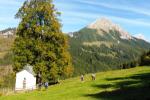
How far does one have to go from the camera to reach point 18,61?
8775cm

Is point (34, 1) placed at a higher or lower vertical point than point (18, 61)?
higher

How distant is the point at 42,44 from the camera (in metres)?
86.9

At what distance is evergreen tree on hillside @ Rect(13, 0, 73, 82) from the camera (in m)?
86.4

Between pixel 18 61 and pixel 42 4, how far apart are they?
556 inches

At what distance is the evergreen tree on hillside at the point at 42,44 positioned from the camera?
8644 cm

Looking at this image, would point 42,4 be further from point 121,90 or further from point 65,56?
point 121,90

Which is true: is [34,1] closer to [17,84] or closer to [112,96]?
[17,84]

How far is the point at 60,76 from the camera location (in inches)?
3531

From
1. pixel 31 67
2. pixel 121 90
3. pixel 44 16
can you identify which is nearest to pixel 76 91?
pixel 121 90

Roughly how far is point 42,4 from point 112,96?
4274cm

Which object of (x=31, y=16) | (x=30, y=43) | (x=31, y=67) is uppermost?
(x=31, y=16)

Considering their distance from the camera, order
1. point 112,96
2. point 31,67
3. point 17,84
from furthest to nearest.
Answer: point 17,84 < point 31,67 < point 112,96

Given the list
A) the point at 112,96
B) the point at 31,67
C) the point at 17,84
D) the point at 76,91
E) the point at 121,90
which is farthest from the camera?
the point at 17,84

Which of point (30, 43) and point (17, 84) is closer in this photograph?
point (30, 43)
